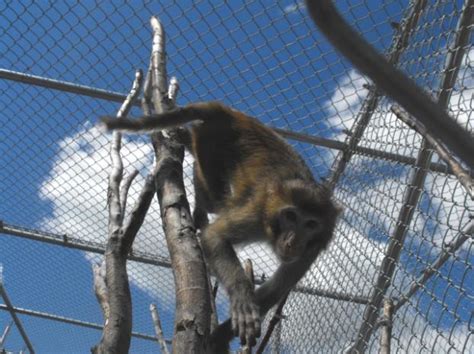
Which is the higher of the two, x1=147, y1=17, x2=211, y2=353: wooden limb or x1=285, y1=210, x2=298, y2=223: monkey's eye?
x1=285, y1=210, x2=298, y2=223: monkey's eye

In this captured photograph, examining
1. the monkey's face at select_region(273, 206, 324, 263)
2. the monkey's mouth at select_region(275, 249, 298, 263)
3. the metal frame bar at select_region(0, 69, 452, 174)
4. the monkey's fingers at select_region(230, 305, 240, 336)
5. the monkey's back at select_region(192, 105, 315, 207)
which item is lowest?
the monkey's fingers at select_region(230, 305, 240, 336)

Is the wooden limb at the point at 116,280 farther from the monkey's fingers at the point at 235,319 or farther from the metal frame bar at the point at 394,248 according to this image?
the metal frame bar at the point at 394,248

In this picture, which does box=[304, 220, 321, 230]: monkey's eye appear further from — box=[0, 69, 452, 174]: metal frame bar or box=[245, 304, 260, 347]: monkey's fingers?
box=[0, 69, 452, 174]: metal frame bar

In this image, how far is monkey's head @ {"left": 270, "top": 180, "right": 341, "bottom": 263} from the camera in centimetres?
234

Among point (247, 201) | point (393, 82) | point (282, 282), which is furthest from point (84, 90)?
point (393, 82)

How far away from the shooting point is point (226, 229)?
2.38 metres

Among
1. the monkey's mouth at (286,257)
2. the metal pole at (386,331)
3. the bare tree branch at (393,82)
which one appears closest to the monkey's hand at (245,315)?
the monkey's mouth at (286,257)

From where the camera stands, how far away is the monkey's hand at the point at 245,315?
1743mm

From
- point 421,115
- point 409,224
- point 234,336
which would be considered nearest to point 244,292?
point 234,336

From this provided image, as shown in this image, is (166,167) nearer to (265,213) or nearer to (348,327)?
(265,213)

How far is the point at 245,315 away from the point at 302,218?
644mm

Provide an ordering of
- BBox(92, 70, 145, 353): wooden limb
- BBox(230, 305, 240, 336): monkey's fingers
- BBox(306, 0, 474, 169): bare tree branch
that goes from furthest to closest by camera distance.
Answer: BBox(230, 305, 240, 336): monkey's fingers
BBox(92, 70, 145, 353): wooden limb
BBox(306, 0, 474, 169): bare tree branch

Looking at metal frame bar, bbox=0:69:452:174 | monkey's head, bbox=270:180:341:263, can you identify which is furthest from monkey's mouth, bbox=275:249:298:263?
metal frame bar, bbox=0:69:452:174

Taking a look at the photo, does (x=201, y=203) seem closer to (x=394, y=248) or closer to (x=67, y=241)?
(x=394, y=248)
